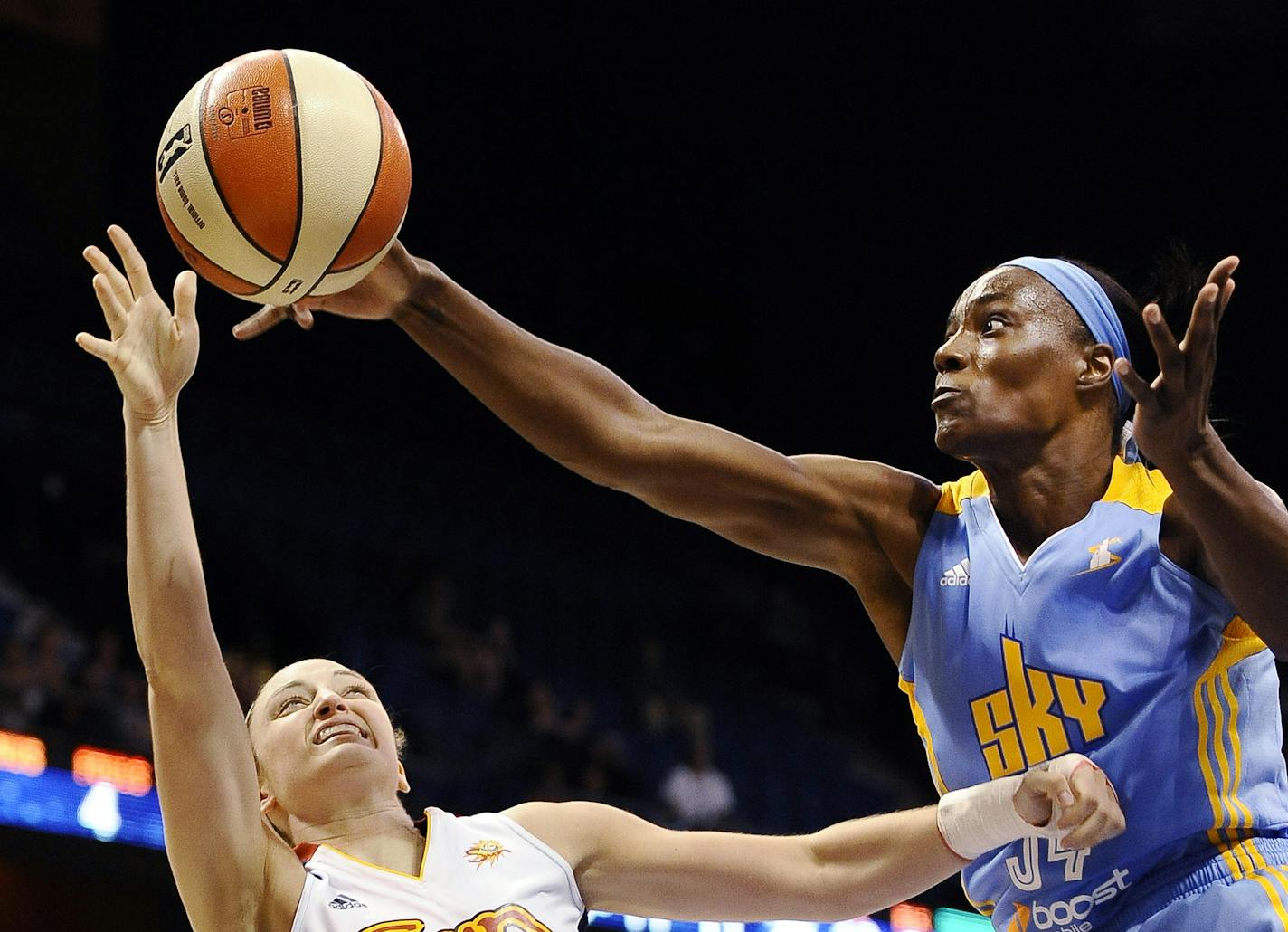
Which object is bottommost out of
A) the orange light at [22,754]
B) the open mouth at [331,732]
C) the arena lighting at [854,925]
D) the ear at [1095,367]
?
the open mouth at [331,732]

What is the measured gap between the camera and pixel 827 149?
548 inches

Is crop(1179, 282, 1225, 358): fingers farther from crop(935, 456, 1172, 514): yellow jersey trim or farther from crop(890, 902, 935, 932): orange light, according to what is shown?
crop(890, 902, 935, 932): orange light

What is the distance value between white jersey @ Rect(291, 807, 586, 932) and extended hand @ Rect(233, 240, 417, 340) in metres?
1.03

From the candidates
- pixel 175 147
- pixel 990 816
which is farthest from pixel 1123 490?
pixel 175 147

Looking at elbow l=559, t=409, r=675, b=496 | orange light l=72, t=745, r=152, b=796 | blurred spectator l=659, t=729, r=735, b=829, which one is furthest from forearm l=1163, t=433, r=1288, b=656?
blurred spectator l=659, t=729, r=735, b=829

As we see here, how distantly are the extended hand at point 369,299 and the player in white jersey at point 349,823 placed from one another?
1.59 feet

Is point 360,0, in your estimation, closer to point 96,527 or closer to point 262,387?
point 262,387

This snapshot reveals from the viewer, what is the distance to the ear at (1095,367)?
10.1 ft

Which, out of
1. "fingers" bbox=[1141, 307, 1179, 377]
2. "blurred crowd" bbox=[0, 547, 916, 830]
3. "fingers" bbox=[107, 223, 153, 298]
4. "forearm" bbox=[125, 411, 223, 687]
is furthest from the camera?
"blurred crowd" bbox=[0, 547, 916, 830]

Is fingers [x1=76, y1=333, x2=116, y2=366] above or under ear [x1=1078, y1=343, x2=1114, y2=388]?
under

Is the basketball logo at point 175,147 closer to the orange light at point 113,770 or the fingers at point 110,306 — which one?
the fingers at point 110,306

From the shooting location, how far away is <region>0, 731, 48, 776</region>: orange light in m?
7.50

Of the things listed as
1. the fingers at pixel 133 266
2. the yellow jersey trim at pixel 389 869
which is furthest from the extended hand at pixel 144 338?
the yellow jersey trim at pixel 389 869

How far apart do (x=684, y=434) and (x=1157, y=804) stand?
1.10 meters
